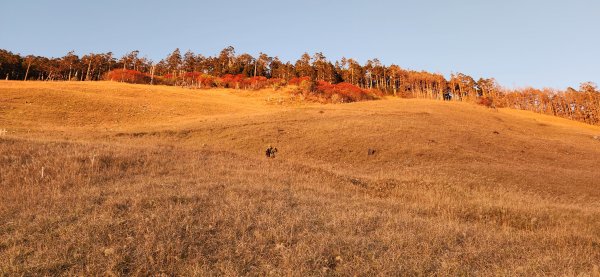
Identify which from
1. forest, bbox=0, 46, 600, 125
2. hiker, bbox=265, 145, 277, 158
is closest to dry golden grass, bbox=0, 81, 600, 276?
hiker, bbox=265, 145, 277, 158

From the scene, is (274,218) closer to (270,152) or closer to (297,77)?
(270,152)

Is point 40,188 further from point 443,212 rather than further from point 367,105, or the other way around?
point 367,105

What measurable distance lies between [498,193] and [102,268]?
16.9 metres

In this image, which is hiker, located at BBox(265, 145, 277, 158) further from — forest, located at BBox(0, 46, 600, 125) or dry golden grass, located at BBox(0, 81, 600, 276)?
forest, located at BBox(0, 46, 600, 125)

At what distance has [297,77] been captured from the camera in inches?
4407

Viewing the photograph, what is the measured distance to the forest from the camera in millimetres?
100188

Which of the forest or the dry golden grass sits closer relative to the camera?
the dry golden grass

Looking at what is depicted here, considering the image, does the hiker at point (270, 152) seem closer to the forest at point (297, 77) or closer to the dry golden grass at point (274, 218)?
the dry golden grass at point (274, 218)

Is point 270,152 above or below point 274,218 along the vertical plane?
below

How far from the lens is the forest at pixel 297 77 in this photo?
3944 inches

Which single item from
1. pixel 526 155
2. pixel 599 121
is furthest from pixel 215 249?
pixel 599 121

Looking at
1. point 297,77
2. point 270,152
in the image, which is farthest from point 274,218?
point 297,77

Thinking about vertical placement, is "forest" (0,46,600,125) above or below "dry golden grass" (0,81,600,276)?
above

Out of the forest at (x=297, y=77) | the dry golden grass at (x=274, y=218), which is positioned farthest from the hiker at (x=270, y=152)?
the forest at (x=297, y=77)
